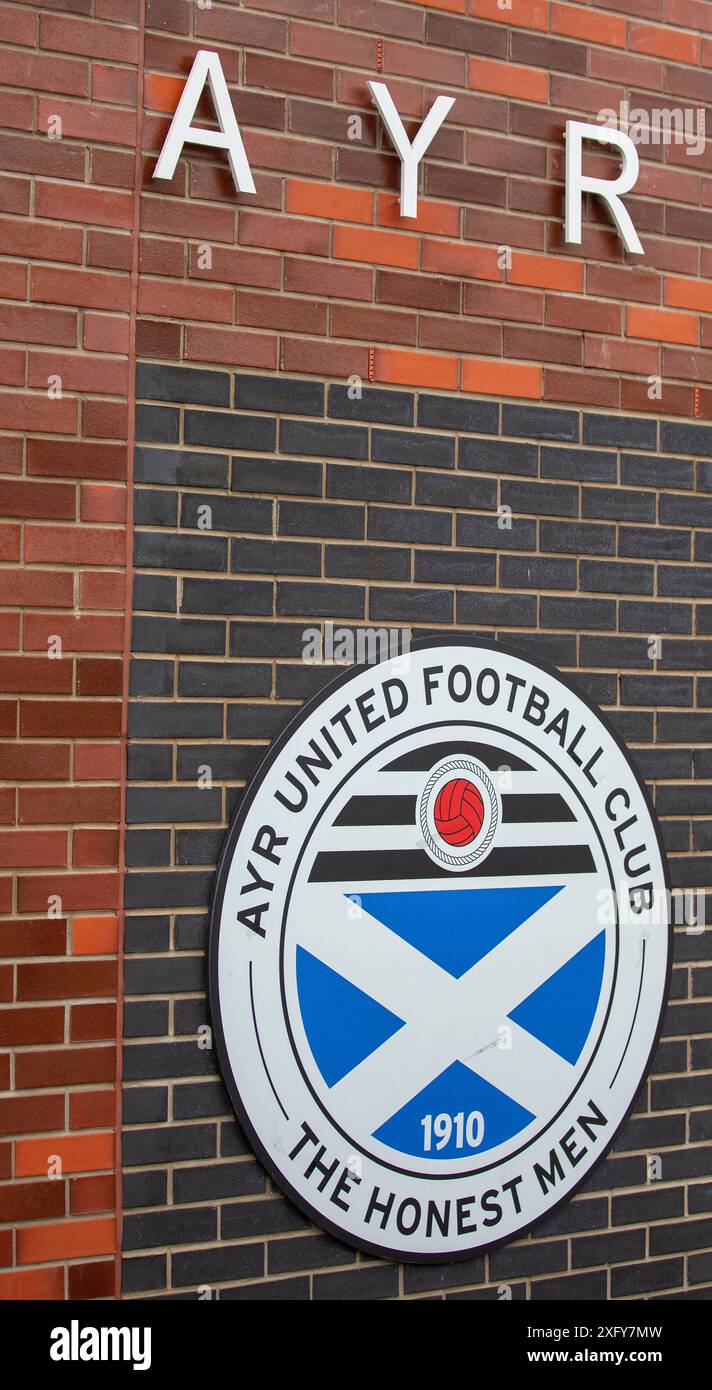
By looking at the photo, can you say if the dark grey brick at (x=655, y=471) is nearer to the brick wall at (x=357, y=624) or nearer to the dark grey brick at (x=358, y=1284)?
the brick wall at (x=357, y=624)

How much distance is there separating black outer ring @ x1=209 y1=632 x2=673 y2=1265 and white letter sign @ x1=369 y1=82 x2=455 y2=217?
108cm

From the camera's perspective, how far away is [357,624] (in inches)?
125

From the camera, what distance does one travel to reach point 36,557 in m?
2.86

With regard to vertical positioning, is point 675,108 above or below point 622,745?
above

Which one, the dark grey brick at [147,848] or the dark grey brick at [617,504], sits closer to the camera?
the dark grey brick at [147,848]

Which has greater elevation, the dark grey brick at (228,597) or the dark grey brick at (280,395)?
the dark grey brick at (280,395)

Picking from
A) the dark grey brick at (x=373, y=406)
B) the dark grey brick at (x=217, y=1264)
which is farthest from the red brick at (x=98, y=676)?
the dark grey brick at (x=217, y=1264)

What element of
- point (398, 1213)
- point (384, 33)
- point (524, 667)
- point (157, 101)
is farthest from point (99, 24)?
point (398, 1213)

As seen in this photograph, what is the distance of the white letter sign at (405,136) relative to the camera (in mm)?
3178

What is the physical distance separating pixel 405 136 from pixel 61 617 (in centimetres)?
146

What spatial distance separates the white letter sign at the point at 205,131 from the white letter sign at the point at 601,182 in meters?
0.88

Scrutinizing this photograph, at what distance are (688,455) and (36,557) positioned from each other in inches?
71.4

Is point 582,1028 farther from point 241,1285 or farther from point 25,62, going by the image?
point 25,62

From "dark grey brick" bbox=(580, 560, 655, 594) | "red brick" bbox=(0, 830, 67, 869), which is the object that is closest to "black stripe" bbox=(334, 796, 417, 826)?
"red brick" bbox=(0, 830, 67, 869)
